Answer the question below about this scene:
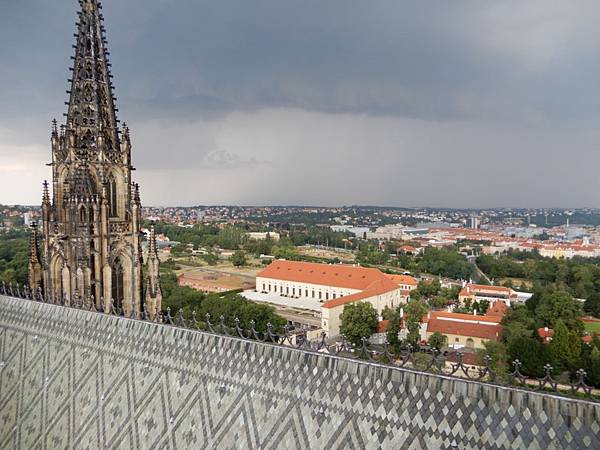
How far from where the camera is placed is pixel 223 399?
11.9 meters

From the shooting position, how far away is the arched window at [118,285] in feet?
76.6

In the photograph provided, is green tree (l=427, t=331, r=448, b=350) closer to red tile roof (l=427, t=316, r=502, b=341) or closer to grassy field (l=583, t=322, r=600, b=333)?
red tile roof (l=427, t=316, r=502, b=341)

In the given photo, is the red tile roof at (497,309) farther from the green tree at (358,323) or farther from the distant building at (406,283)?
the green tree at (358,323)

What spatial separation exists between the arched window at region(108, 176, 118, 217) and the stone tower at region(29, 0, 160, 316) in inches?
1.9

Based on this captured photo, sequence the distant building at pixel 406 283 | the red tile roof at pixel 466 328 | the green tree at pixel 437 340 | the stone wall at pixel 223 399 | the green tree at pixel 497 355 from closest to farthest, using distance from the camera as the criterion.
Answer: the stone wall at pixel 223 399, the green tree at pixel 497 355, the green tree at pixel 437 340, the red tile roof at pixel 466 328, the distant building at pixel 406 283

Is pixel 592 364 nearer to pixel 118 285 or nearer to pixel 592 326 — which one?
pixel 592 326

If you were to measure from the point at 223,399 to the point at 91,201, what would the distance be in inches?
553

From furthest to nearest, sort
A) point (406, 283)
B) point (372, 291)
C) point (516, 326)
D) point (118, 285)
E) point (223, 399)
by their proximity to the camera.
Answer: point (406, 283) < point (372, 291) < point (516, 326) < point (118, 285) < point (223, 399)

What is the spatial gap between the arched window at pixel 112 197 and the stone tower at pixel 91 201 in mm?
47

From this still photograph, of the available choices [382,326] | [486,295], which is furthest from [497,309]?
[382,326]

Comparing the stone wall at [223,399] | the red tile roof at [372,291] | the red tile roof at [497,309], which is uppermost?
the stone wall at [223,399]

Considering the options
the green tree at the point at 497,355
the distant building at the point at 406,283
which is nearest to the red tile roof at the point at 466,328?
the green tree at the point at 497,355

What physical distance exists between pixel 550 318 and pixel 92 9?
67685mm

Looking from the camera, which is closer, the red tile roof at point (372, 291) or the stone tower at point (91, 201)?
the stone tower at point (91, 201)
